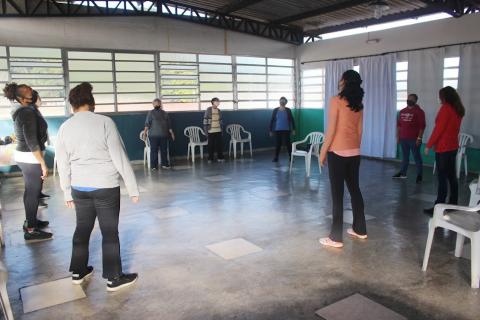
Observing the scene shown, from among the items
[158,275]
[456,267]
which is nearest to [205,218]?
[158,275]

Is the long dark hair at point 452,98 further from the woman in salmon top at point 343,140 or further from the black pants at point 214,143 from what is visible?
the black pants at point 214,143

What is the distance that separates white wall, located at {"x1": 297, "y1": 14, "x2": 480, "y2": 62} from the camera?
7.16 metres

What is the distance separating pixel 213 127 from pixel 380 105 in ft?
11.6

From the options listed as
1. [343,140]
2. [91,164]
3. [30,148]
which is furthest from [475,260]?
[30,148]

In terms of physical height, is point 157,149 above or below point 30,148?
below

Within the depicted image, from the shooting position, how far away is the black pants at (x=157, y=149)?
7973 millimetres

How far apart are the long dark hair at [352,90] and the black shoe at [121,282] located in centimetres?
213

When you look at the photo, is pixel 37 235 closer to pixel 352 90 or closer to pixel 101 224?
pixel 101 224

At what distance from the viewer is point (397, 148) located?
336 inches

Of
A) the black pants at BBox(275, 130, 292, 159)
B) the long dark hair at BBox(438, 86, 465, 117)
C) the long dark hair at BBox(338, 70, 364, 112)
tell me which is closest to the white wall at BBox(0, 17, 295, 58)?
the black pants at BBox(275, 130, 292, 159)

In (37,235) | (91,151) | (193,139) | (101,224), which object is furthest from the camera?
(193,139)

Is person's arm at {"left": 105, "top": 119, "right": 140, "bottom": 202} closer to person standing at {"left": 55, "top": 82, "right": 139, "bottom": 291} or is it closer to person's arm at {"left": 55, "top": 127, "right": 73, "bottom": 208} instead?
person standing at {"left": 55, "top": 82, "right": 139, "bottom": 291}

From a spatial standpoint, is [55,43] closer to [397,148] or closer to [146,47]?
[146,47]

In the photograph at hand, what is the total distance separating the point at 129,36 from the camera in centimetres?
845
